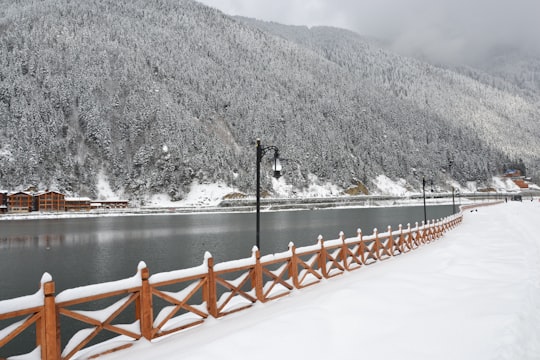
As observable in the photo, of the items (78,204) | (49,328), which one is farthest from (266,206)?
(49,328)

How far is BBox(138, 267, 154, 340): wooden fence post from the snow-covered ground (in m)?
0.24

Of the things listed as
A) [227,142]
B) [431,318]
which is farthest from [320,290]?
[227,142]

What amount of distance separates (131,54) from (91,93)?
36.8 m

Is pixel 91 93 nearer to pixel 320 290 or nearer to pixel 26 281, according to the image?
pixel 26 281

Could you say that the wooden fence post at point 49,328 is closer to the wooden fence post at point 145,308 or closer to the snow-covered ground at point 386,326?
the snow-covered ground at point 386,326

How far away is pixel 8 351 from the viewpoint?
13.8m

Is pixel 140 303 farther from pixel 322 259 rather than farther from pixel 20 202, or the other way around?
pixel 20 202

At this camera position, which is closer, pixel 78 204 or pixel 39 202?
pixel 39 202

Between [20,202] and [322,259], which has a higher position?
[322,259]

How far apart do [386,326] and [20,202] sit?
128633mm

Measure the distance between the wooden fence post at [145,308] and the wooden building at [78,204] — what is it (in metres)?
126

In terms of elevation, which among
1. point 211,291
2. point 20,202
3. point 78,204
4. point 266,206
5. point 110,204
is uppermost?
point 211,291

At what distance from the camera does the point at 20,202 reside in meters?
112

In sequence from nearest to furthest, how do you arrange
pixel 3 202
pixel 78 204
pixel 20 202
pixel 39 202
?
pixel 3 202
pixel 20 202
pixel 39 202
pixel 78 204
